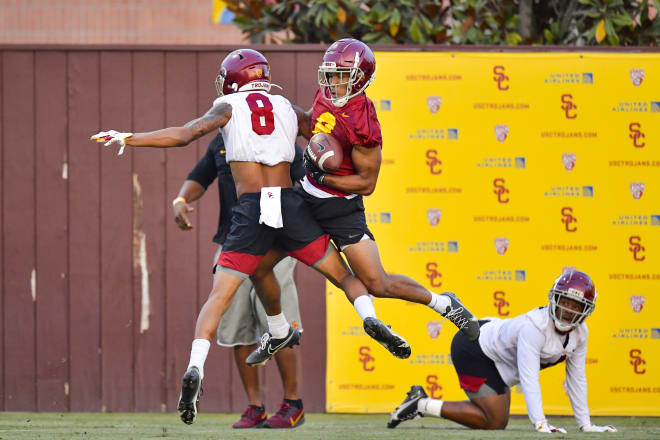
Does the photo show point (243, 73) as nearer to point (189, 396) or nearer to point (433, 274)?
point (189, 396)

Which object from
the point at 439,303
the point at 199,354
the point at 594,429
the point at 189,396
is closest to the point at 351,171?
the point at 439,303

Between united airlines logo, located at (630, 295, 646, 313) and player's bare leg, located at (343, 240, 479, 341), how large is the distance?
2.49 m

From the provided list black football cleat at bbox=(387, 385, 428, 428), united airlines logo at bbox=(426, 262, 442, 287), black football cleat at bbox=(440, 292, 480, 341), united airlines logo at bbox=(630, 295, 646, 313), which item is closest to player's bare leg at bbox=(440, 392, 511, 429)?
black football cleat at bbox=(387, 385, 428, 428)

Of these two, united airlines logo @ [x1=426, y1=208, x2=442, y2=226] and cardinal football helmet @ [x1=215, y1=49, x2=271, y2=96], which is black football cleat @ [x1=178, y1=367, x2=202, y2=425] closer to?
cardinal football helmet @ [x1=215, y1=49, x2=271, y2=96]

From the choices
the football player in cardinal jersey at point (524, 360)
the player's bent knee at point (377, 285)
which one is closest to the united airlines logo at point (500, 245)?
the football player in cardinal jersey at point (524, 360)

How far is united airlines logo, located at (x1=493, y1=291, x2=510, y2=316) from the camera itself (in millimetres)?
8508

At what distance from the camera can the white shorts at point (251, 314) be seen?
7.68 metres

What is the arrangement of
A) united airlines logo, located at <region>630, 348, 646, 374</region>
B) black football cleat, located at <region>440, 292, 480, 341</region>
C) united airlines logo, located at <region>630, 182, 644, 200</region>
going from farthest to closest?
1. united airlines logo, located at <region>630, 182, 644, 200</region>
2. united airlines logo, located at <region>630, 348, 646, 374</region>
3. black football cleat, located at <region>440, 292, 480, 341</region>

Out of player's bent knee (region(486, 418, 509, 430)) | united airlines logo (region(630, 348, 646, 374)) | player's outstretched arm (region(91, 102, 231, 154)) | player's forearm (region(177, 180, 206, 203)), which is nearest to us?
player's outstretched arm (region(91, 102, 231, 154))

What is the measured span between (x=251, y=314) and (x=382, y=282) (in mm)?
1765

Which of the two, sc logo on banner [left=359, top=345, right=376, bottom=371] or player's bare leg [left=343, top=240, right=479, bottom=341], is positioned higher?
player's bare leg [left=343, top=240, right=479, bottom=341]

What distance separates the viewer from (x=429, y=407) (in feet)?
24.1

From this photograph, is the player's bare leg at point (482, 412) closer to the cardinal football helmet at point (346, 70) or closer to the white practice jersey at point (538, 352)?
the white practice jersey at point (538, 352)

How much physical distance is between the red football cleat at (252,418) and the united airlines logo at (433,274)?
175cm
